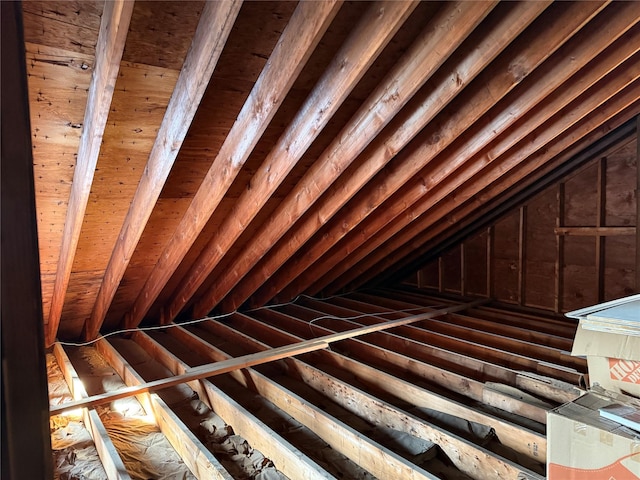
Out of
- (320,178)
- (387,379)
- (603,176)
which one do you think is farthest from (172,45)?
(603,176)

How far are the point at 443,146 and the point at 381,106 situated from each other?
556mm

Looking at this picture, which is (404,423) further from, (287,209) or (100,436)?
(100,436)

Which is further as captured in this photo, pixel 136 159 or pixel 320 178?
pixel 320 178

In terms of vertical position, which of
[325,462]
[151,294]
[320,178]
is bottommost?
[325,462]

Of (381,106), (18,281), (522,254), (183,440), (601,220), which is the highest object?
(381,106)

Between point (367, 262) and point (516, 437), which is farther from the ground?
point (367, 262)

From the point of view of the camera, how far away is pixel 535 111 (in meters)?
2.42

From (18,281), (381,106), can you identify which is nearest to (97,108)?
(381,106)

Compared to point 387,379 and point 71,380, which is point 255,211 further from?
point 71,380

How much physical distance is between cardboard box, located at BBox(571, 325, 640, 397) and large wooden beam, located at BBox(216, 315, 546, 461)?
0.71 metres

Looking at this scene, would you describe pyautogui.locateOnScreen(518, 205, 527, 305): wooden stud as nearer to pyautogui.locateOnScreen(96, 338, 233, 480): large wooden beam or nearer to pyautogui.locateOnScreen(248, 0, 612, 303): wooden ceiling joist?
pyautogui.locateOnScreen(248, 0, 612, 303): wooden ceiling joist

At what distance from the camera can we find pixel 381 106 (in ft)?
6.47

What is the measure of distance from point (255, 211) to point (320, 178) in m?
0.45

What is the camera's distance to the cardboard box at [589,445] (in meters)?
1.15
